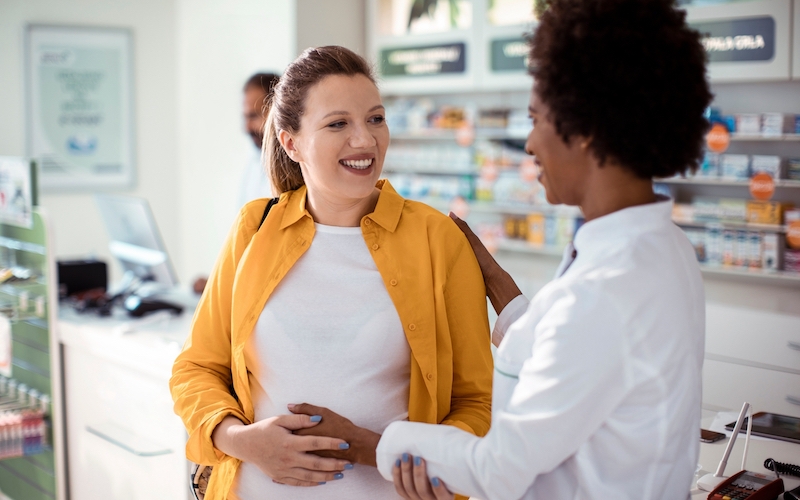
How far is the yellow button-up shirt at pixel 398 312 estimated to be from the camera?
141cm

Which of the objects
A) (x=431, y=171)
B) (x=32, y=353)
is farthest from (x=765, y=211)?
(x=32, y=353)

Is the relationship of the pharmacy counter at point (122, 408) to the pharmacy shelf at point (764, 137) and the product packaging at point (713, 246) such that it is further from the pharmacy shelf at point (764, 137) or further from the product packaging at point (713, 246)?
the pharmacy shelf at point (764, 137)

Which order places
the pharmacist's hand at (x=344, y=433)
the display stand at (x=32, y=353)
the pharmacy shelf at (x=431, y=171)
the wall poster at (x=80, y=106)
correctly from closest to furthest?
the pharmacist's hand at (x=344, y=433)
the display stand at (x=32, y=353)
the pharmacy shelf at (x=431, y=171)
the wall poster at (x=80, y=106)

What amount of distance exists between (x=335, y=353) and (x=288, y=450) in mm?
191

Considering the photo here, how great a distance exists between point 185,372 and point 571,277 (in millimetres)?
872

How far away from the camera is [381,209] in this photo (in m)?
1.48

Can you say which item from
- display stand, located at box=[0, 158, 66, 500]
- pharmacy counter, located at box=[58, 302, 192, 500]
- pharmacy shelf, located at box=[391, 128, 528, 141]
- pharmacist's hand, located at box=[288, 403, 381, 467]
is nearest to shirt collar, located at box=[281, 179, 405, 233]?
pharmacist's hand, located at box=[288, 403, 381, 467]

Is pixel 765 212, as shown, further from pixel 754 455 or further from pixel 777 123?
pixel 754 455

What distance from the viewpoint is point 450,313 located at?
4.75 ft

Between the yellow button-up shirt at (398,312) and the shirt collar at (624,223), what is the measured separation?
1.48 ft

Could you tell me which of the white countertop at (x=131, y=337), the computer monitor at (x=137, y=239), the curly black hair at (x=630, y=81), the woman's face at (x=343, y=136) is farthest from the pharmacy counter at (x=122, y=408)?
the curly black hair at (x=630, y=81)

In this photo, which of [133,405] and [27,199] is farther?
[27,199]

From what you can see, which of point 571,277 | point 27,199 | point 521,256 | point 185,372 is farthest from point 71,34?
point 571,277

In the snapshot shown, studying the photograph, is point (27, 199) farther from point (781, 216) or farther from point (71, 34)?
point (781, 216)
